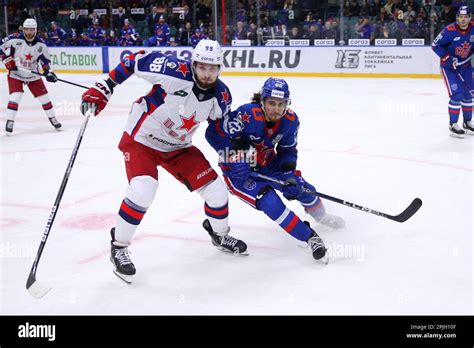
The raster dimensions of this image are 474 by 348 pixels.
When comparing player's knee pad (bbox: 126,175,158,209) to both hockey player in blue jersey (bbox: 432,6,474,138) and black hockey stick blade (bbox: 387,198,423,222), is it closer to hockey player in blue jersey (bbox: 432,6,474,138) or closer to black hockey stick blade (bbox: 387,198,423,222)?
black hockey stick blade (bbox: 387,198,423,222)

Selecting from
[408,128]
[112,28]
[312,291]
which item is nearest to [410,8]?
[408,128]

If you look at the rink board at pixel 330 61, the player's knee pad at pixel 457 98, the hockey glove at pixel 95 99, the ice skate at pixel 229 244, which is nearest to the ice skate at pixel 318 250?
the ice skate at pixel 229 244

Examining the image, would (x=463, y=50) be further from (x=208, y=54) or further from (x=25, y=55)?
→ (x=25, y=55)

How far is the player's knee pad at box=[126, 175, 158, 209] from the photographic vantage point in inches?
112

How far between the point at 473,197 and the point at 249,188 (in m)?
1.87

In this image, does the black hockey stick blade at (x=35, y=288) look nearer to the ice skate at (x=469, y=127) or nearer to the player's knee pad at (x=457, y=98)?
the player's knee pad at (x=457, y=98)

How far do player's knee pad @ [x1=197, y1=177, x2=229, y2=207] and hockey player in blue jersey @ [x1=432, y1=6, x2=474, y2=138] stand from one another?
400cm

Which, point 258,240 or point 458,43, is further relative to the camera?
point 458,43

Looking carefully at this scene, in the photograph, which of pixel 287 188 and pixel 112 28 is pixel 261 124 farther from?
pixel 112 28

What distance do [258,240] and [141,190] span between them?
37.2 inches

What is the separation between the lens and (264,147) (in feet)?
11.2

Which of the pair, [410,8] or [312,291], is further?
[410,8]

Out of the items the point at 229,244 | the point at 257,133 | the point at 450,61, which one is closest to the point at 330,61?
the point at 450,61

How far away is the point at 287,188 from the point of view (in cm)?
320
